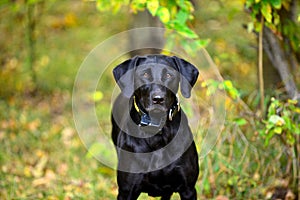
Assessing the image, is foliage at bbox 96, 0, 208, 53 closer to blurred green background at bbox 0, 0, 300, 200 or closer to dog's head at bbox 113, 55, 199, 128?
blurred green background at bbox 0, 0, 300, 200

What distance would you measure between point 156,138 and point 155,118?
17cm

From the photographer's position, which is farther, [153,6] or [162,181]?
[153,6]

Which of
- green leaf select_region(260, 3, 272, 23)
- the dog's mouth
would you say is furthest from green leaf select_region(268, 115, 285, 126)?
the dog's mouth

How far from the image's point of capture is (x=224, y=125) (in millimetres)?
5363

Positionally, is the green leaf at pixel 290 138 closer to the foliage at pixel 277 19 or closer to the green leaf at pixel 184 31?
the foliage at pixel 277 19

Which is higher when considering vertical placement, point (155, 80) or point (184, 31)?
point (184, 31)

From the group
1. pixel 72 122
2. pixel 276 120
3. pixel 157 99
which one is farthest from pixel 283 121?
pixel 72 122

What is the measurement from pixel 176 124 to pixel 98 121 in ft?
12.7

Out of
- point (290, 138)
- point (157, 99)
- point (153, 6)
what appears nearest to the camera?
point (157, 99)

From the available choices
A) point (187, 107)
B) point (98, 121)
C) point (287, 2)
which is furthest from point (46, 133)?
point (287, 2)

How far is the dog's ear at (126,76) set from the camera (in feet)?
→ 12.4

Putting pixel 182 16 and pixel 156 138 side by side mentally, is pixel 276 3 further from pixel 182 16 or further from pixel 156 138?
pixel 156 138

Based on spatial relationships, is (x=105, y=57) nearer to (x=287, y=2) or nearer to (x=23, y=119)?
(x=23, y=119)

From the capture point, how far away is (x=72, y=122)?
7.93m
